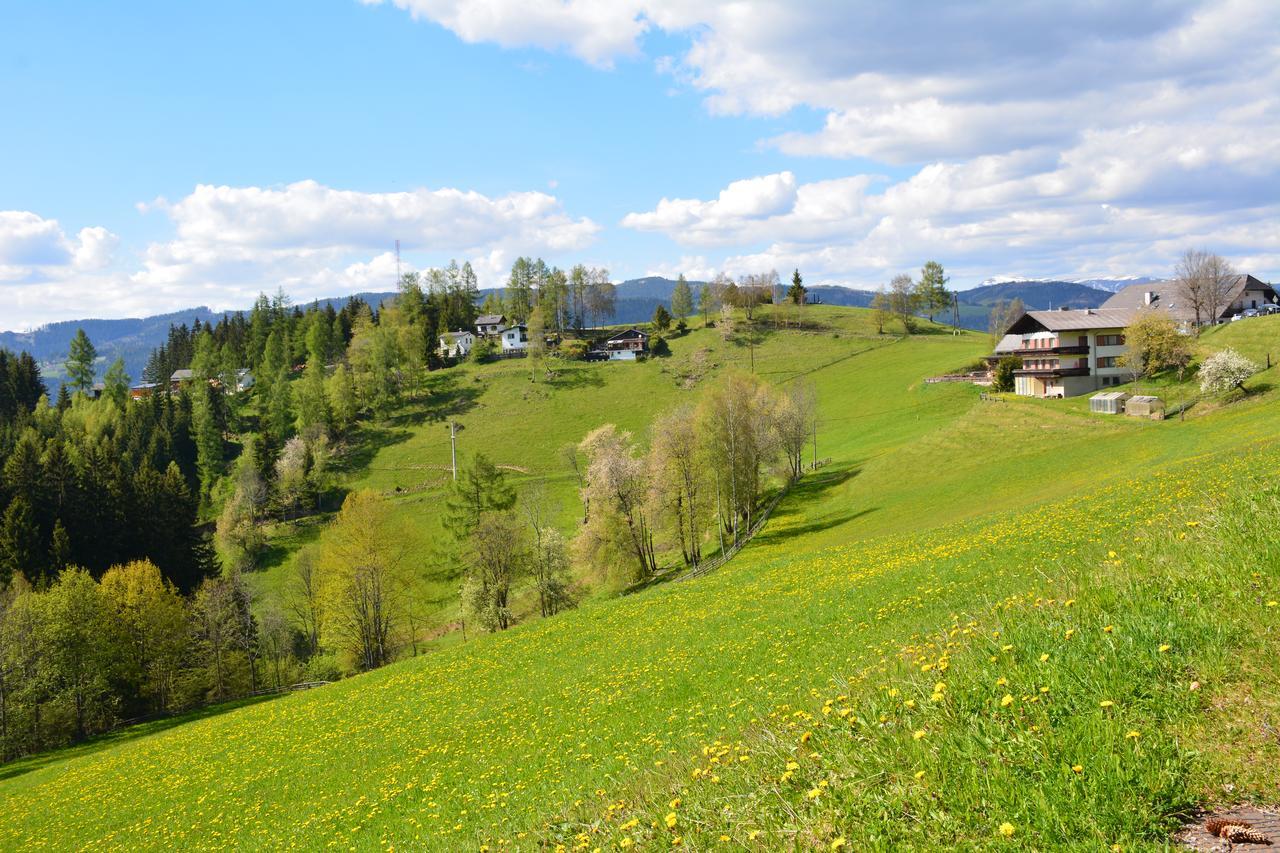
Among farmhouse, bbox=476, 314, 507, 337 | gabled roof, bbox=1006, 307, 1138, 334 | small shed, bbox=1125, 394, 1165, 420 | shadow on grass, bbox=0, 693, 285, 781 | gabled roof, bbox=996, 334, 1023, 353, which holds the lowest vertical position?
shadow on grass, bbox=0, 693, 285, 781

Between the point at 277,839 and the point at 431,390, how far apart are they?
131m

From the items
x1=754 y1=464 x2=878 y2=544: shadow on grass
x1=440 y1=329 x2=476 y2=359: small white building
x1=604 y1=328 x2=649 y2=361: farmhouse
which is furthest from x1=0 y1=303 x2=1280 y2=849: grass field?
x1=440 y1=329 x2=476 y2=359: small white building

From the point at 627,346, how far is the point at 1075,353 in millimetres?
99502

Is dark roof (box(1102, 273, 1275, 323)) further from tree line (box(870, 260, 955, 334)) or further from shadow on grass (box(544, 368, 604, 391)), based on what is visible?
shadow on grass (box(544, 368, 604, 391))

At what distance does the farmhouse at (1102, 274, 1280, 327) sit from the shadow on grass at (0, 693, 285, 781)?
4397 inches

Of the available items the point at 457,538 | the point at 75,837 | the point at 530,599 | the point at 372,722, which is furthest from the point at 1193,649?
the point at 457,538

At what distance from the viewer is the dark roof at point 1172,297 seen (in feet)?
310

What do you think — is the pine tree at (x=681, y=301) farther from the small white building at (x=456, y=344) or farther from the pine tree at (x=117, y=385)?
the pine tree at (x=117, y=385)

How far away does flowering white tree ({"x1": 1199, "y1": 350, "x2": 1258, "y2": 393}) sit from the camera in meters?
57.0

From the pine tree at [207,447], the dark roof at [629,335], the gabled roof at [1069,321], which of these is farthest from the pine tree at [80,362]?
the gabled roof at [1069,321]

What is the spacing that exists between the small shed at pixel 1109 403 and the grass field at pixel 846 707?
5257 mm

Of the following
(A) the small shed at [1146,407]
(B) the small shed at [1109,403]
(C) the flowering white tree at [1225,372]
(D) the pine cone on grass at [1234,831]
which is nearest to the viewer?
(D) the pine cone on grass at [1234,831]

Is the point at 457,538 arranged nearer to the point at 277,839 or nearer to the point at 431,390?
the point at 277,839

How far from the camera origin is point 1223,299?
91.9 metres
